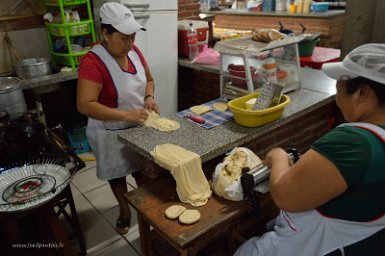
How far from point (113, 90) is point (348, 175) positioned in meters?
1.50

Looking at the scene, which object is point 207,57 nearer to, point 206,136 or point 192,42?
point 192,42

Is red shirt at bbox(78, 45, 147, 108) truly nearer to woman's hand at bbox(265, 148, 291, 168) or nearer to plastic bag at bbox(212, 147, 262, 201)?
plastic bag at bbox(212, 147, 262, 201)

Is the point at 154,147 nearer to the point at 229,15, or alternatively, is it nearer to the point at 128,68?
the point at 128,68

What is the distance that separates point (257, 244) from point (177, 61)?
258cm

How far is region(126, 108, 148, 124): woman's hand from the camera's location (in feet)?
6.61

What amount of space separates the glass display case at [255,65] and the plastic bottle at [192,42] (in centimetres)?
112

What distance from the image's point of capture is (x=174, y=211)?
1.54 metres

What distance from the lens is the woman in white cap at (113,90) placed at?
1944 mm

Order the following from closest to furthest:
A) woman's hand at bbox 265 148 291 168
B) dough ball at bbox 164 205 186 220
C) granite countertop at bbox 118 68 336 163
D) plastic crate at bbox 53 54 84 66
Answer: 1. woman's hand at bbox 265 148 291 168
2. dough ball at bbox 164 205 186 220
3. granite countertop at bbox 118 68 336 163
4. plastic crate at bbox 53 54 84 66

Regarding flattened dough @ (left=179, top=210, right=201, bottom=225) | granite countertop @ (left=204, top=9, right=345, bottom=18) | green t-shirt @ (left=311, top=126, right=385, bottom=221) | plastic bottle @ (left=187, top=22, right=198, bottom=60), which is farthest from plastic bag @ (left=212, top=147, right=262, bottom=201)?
granite countertop @ (left=204, top=9, right=345, bottom=18)

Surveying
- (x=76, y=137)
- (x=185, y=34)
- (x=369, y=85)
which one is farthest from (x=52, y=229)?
(x=185, y=34)

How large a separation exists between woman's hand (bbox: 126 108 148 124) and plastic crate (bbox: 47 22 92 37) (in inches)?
63.8

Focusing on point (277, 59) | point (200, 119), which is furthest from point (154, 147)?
point (277, 59)

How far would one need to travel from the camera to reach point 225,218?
1.48 m
